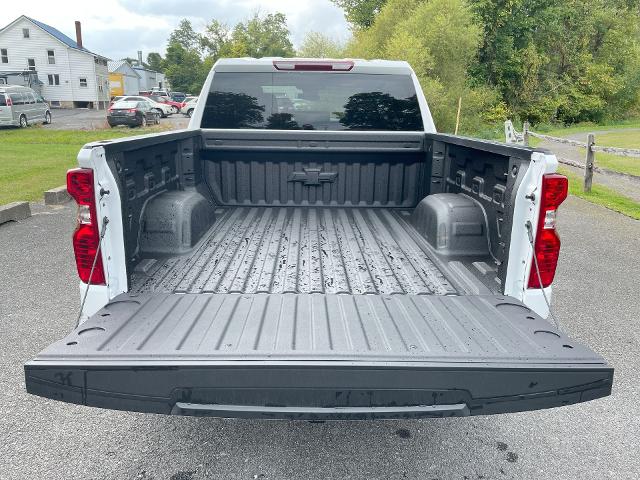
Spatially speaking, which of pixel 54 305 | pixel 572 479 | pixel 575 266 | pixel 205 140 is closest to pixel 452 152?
pixel 205 140

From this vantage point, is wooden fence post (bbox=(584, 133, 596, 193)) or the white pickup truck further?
wooden fence post (bbox=(584, 133, 596, 193))

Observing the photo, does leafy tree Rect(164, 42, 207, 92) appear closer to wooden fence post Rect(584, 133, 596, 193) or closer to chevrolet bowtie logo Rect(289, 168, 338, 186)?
wooden fence post Rect(584, 133, 596, 193)

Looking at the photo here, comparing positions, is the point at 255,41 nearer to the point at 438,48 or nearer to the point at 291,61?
the point at 438,48

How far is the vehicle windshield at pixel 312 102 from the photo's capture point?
4.63 metres

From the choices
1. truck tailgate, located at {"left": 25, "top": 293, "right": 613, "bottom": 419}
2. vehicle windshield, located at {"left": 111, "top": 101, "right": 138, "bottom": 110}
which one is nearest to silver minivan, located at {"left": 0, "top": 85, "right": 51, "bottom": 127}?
vehicle windshield, located at {"left": 111, "top": 101, "right": 138, "bottom": 110}

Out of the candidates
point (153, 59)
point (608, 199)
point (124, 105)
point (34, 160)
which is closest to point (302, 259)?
point (608, 199)

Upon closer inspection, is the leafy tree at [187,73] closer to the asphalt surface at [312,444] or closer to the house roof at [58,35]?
the house roof at [58,35]

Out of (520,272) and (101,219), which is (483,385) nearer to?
(520,272)

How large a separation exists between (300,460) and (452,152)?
2.53m

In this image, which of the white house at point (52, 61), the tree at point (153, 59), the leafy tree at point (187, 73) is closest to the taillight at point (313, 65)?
the white house at point (52, 61)

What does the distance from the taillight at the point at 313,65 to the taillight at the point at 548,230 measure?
2480 mm

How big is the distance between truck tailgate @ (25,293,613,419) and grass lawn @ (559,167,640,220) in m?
8.93

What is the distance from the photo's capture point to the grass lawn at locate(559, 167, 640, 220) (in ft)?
33.2

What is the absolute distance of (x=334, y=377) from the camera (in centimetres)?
202
